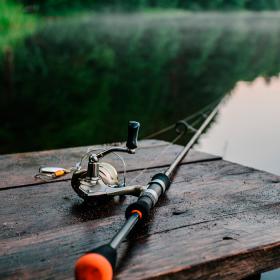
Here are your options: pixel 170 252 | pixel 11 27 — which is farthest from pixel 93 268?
pixel 11 27

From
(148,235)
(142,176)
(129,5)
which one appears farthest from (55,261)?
(129,5)

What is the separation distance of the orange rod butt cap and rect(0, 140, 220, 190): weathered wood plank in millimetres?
943

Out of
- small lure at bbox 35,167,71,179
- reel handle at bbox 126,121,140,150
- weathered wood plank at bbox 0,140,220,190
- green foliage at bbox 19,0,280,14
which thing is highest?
reel handle at bbox 126,121,140,150

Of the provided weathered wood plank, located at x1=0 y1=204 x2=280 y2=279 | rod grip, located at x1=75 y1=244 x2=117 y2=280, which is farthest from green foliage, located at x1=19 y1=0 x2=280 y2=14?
rod grip, located at x1=75 y1=244 x2=117 y2=280

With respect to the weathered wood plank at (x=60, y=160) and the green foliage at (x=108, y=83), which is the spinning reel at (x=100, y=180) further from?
the green foliage at (x=108, y=83)

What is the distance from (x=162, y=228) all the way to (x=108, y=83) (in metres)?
8.75

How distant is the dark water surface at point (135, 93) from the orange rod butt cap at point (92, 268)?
1602 mm

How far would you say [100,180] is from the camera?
1.72 metres

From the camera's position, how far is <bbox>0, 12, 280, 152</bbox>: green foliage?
21.8 feet

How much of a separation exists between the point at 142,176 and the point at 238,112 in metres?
6.06

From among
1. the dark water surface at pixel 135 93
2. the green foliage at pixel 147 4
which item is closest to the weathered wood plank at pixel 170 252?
the dark water surface at pixel 135 93

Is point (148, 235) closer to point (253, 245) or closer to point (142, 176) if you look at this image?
point (253, 245)

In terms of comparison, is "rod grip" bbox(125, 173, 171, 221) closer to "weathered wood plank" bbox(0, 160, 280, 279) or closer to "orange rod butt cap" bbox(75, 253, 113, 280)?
"weathered wood plank" bbox(0, 160, 280, 279)

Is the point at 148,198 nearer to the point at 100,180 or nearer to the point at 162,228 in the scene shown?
the point at 162,228
